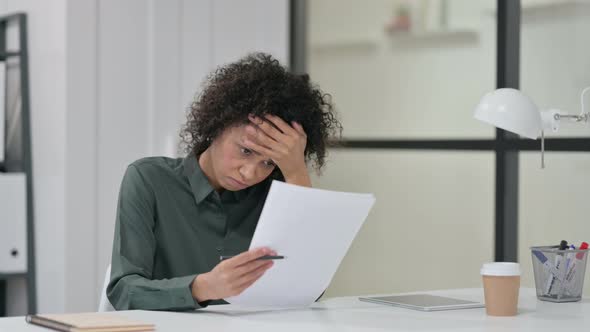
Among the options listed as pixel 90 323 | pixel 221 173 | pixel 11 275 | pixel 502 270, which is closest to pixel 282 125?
pixel 221 173

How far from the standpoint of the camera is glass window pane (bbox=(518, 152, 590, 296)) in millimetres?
2850

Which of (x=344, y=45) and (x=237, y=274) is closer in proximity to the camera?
(x=237, y=274)

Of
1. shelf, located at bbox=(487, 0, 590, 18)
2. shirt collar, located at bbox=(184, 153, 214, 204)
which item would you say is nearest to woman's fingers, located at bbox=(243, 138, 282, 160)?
shirt collar, located at bbox=(184, 153, 214, 204)

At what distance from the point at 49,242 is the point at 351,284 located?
47.5 inches

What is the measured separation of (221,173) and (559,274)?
0.85 meters

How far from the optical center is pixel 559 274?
7.51 ft

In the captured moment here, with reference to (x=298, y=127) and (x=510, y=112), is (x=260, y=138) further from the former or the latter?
(x=510, y=112)

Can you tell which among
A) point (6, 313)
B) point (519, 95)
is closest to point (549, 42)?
point (519, 95)

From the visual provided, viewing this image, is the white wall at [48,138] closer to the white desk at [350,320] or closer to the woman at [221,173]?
the woman at [221,173]

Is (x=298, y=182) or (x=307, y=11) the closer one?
(x=298, y=182)

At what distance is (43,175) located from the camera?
342 cm

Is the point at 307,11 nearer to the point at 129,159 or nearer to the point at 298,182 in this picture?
the point at 129,159

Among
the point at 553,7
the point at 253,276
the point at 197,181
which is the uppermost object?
the point at 553,7

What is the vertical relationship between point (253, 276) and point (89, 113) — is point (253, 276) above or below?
below
